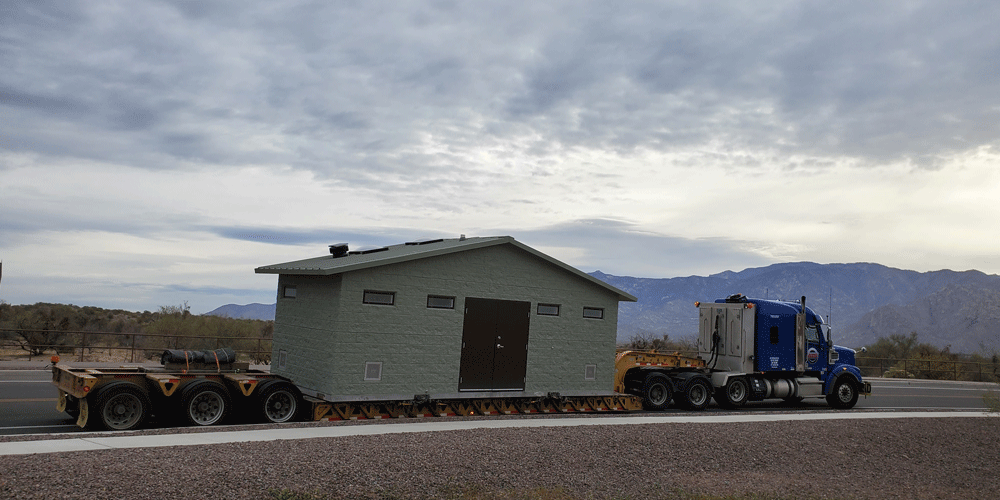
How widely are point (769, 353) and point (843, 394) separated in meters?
3.27

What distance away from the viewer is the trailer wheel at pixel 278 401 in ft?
46.4

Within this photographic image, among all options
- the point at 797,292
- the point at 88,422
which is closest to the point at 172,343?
the point at 88,422

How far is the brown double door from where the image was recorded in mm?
16547

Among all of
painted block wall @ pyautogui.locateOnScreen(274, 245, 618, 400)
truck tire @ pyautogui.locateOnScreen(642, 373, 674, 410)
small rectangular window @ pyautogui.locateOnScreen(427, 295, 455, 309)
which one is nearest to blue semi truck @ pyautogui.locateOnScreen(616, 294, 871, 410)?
truck tire @ pyautogui.locateOnScreen(642, 373, 674, 410)

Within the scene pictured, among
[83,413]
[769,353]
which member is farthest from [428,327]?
[769,353]

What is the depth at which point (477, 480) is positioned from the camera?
380 inches

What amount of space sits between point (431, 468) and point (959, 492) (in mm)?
8249

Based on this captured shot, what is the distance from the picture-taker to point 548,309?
1777 cm

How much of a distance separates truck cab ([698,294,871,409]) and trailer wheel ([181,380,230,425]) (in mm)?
13040

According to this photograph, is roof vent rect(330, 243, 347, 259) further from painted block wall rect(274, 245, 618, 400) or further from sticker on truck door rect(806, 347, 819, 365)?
sticker on truck door rect(806, 347, 819, 365)

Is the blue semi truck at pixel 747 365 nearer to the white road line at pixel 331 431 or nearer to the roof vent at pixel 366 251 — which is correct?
the white road line at pixel 331 431

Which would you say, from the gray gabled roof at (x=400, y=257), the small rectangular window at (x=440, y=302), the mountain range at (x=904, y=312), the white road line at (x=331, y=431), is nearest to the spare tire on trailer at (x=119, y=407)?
the white road line at (x=331, y=431)

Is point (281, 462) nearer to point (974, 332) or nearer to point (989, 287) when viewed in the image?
point (974, 332)

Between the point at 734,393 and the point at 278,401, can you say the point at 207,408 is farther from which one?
the point at 734,393
